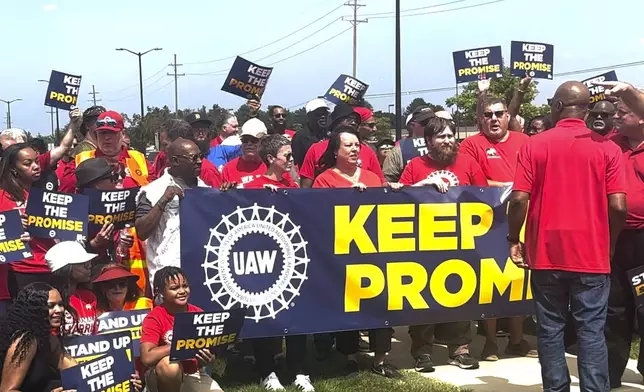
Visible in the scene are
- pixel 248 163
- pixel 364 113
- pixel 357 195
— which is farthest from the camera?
pixel 364 113

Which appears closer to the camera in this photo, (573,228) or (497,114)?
(573,228)

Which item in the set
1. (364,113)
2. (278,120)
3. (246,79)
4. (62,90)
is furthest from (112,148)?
(246,79)

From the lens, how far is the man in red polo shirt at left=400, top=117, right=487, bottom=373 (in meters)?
6.04

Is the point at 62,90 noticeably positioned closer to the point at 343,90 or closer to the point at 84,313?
the point at 343,90

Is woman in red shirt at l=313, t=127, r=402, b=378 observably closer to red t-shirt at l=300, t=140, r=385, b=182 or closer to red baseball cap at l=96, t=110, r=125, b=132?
red t-shirt at l=300, t=140, r=385, b=182

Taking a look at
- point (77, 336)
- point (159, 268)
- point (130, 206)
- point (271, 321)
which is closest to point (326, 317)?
point (271, 321)

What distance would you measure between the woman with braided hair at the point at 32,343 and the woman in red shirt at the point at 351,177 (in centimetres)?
256

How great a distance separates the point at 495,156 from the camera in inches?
254

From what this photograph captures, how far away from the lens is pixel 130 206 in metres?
5.37

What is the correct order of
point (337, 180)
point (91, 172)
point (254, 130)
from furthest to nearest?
1. point (254, 130)
2. point (337, 180)
3. point (91, 172)

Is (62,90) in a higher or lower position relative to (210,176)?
higher

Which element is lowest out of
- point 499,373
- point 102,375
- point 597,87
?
point 499,373

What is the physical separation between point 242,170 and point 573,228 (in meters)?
3.27

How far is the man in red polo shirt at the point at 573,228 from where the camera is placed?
4465 mm
